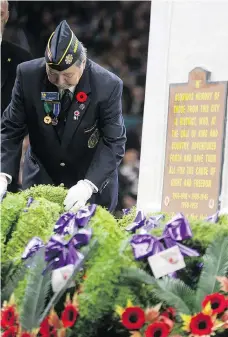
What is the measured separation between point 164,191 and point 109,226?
3366 mm

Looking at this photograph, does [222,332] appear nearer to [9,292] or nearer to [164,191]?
[9,292]

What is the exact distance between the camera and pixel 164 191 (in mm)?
4527

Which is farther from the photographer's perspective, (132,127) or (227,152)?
(132,127)

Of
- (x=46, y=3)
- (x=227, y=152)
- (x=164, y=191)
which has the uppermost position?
(x=46, y=3)

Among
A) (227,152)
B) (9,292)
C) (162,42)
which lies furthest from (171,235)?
(162,42)

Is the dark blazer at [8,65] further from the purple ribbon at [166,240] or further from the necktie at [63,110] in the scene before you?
the purple ribbon at [166,240]

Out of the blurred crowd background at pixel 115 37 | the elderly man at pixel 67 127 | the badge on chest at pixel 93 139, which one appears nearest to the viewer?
the elderly man at pixel 67 127

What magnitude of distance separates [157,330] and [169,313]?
4 cm

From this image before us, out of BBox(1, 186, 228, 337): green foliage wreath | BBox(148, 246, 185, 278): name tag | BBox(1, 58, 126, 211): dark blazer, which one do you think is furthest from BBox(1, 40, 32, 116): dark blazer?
BBox(148, 246, 185, 278): name tag

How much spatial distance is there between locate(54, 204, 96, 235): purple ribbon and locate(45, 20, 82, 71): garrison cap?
1117 millimetres

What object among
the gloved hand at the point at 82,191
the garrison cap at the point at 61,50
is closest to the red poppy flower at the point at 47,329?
the gloved hand at the point at 82,191

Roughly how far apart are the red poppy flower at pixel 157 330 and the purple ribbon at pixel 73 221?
0.21 metres

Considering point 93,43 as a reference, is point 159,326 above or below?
below

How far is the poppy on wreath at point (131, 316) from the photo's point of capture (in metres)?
1.04
